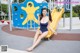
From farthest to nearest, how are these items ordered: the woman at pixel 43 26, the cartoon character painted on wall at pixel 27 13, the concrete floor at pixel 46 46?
1. the cartoon character painted on wall at pixel 27 13
2. the woman at pixel 43 26
3. the concrete floor at pixel 46 46

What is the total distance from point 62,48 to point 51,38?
122 centimetres

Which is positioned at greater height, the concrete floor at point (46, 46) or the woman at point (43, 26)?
the woman at point (43, 26)

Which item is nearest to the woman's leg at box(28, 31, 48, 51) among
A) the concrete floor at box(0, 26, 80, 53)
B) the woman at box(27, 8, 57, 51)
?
the woman at box(27, 8, 57, 51)

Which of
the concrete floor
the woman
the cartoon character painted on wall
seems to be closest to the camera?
the concrete floor

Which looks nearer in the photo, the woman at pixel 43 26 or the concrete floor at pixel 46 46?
the concrete floor at pixel 46 46

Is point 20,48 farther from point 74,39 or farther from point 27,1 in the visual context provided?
point 27,1

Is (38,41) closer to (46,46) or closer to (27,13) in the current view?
(46,46)

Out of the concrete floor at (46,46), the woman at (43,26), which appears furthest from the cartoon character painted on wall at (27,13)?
the woman at (43,26)

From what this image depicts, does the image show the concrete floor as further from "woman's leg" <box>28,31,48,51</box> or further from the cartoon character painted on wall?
the cartoon character painted on wall

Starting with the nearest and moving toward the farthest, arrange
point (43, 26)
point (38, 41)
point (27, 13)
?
point (38, 41)
point (43, 26)
point (27, 13)

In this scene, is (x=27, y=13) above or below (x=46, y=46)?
above

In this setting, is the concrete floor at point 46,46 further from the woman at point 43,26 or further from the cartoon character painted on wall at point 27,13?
the cartoon character painted on wall at point 27,13

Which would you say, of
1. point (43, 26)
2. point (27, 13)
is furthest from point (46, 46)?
point (27, 13)

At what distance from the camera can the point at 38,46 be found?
26.3 feet
